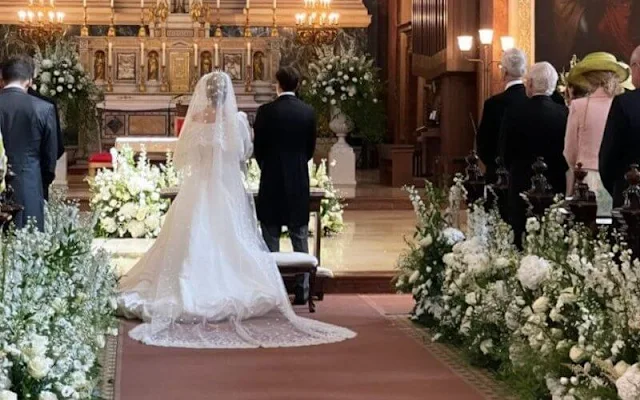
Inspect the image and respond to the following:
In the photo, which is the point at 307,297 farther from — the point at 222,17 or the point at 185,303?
the point at 222,17

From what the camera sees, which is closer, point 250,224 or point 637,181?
point 637,181

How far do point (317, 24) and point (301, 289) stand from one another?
12145 mm

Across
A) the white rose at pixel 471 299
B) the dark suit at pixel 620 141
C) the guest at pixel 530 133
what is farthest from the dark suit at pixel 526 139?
the dark suit at pixel 620 141

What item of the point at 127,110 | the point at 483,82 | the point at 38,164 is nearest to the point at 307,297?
the point at 38,164

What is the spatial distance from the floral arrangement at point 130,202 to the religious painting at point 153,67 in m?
8.96

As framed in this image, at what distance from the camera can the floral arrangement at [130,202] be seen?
14.5 meters

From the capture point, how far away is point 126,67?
23.5m

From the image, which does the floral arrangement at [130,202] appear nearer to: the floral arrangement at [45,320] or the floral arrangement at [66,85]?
the floral arrangement at [66,85]

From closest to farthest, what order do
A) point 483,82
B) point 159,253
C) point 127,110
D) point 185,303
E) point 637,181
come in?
point 637,181, point 185,303, point 159,253, point 483,82, point 127,110

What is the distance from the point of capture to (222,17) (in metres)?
24.3

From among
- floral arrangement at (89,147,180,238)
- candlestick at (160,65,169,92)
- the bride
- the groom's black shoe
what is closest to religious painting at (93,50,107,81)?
candlestick at (160,65,169,92)

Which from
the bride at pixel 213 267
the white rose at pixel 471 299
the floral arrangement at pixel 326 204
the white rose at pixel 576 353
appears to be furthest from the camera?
the floral arrangement at pixel 326 204

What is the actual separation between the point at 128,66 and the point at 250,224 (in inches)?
540

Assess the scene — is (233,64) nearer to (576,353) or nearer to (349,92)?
(349,92)
